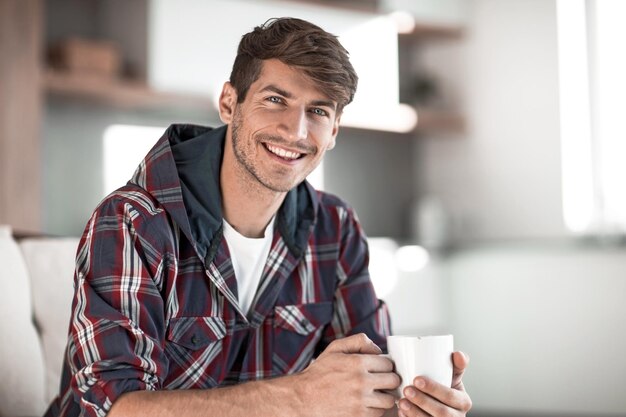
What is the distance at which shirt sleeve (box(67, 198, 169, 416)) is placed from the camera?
1.17m

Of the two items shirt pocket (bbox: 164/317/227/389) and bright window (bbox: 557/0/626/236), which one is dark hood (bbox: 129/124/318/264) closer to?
shirt pocket (bbox: 164/317/227/389)

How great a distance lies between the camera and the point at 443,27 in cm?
488

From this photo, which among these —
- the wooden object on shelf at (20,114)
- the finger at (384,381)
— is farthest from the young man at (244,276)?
the wooden object on shelf at (20,114)

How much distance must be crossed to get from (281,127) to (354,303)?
0.41 meters

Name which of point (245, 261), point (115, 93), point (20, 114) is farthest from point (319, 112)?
point (115, 93)

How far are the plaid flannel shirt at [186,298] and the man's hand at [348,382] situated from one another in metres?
0.24

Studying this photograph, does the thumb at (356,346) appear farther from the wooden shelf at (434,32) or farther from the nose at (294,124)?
the wooden shelf at (434,32)

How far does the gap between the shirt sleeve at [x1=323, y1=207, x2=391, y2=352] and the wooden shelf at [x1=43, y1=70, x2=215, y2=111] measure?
239cm

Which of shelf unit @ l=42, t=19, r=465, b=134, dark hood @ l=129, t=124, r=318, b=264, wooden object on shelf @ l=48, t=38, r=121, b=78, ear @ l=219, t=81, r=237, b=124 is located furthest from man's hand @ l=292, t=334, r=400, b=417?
wooden object on shelf @ l=48, t=38, r=121, b=78

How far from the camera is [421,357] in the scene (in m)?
1.09

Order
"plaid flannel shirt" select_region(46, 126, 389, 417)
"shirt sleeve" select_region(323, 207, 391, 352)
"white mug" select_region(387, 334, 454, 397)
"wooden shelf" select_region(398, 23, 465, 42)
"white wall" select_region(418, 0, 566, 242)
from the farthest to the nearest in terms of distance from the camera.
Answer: "wooden shelf" select_region(398, 23, 465, 42) < "white wall" select_region(418, 0, 566, 242) < "shirt sleeve" select_region(323, 207, 391, 352) < "plaid flannel shirt" select_region(46, 126, 389, 417) < "white mug" select_region(387, 334, 454, 397)

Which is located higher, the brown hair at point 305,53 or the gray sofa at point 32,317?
the brown hair at point 305,53

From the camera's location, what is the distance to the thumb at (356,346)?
3.77ft

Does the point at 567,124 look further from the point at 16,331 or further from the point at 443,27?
the point at 16,331
